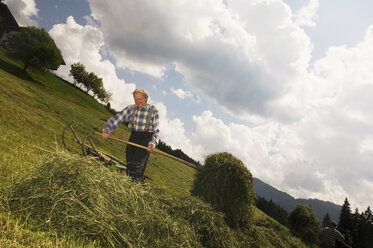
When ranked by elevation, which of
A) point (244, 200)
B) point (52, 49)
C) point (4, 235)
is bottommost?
point (4, 235)

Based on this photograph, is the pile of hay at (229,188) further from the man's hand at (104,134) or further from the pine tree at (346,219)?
the pine tree at (346,219)

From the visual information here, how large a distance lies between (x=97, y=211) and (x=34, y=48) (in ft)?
158

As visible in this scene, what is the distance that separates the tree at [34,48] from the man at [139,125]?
44.9 meters

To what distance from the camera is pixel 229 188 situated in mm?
5715

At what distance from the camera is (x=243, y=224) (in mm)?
5746

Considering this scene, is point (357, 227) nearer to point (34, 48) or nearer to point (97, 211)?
point (97, 211)

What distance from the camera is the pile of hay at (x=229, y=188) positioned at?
5.60 metres

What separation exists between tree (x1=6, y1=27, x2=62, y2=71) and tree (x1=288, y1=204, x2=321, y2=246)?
48.5 m

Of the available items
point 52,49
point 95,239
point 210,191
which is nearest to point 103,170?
point 95,239

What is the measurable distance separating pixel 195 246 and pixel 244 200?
287cm

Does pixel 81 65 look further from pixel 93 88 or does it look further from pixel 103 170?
pixel 103 170

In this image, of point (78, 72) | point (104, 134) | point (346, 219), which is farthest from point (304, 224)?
point (78, 72)

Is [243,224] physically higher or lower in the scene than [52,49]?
lower

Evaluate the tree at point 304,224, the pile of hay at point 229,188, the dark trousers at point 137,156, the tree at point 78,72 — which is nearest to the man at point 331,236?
the tree at point 304,224
